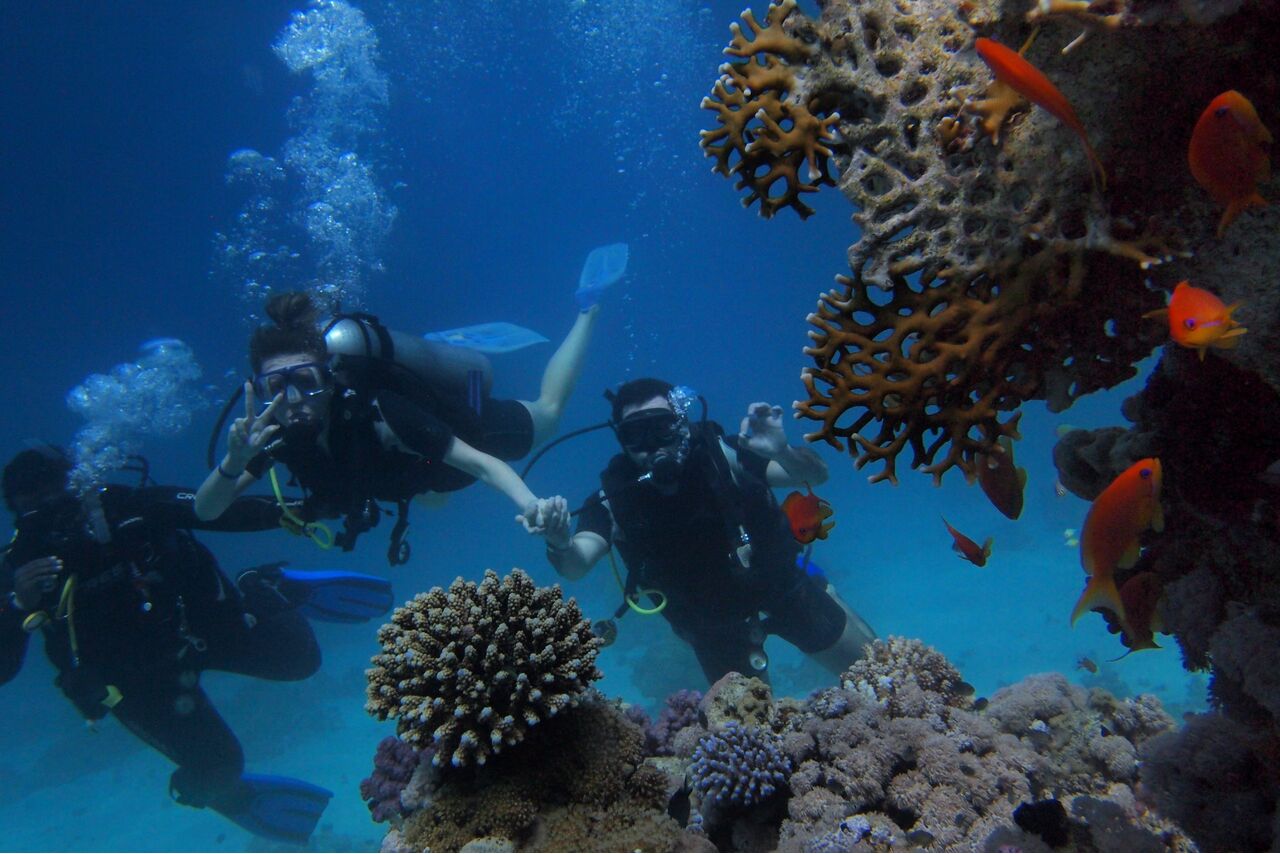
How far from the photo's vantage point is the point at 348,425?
6.57m

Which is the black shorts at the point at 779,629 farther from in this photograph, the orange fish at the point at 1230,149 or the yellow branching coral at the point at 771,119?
the orange fish at the point at 1230,149

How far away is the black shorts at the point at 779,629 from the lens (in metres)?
6.74

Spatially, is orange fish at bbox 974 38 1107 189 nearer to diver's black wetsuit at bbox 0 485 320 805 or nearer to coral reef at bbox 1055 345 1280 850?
→ coral reef at bbox 1055 345 1280 850

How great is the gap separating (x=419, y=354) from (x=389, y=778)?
5.14 meters

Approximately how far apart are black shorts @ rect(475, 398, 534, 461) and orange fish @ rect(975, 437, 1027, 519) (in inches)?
263

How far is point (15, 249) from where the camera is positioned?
20.8 metres

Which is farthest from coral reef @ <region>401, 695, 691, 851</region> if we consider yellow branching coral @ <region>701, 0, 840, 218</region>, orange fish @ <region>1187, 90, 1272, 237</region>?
orange fish @ <region>1187, 90, 1272, 237</region>

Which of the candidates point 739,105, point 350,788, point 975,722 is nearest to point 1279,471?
point 975,722

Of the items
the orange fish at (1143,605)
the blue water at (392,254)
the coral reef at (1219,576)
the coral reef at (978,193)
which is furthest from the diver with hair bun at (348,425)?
the blue water at (392,254)

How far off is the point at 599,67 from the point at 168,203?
21.9 m

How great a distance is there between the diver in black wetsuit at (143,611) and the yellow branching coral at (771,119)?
7412 mm

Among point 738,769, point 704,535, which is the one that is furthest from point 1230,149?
point 704,535

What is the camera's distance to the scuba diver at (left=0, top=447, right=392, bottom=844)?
7.37m

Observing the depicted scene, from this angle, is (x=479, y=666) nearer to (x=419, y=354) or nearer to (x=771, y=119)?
(x=771, y=119)
